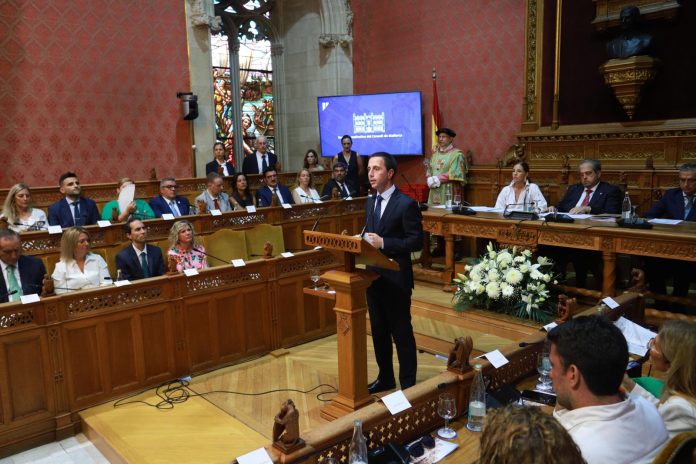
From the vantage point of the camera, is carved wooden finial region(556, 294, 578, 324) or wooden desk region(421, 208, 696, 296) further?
wooden desk region(421, 208, 696, 296)

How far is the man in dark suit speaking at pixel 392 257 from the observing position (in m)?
3.54

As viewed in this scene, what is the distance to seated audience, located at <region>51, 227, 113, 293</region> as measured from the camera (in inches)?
175

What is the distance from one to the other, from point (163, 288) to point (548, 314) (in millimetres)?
3223

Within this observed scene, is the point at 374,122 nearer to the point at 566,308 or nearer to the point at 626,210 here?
the point at 626,210

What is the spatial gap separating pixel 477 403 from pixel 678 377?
0.83 metres

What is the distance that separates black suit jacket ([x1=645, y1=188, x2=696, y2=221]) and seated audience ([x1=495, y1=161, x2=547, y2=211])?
1.04 m

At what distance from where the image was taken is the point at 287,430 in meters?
2.02

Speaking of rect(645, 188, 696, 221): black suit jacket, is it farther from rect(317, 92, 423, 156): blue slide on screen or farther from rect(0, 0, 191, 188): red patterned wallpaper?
rect(0, 0, 191, 188): red patterned wallpaper

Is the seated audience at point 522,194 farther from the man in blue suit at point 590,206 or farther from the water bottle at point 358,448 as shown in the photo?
the water bottle at point 358,448

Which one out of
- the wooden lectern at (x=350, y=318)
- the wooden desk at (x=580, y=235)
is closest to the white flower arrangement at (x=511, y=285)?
the wooden desk at (x=580, y=235)

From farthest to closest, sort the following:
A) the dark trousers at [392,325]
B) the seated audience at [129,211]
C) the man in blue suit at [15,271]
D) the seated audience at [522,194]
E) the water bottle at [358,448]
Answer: the seated audience at [129,211] < the seated audience at [522,194] < the man in blue suit at [15,271] < the dark trousers at [392,325] < the water bottle at [358,448]

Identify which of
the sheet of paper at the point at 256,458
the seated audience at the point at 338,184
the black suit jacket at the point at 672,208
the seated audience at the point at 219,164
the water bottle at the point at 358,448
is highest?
the seated audience at the point at 219,164

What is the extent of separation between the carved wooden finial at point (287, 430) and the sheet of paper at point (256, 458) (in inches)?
2.5

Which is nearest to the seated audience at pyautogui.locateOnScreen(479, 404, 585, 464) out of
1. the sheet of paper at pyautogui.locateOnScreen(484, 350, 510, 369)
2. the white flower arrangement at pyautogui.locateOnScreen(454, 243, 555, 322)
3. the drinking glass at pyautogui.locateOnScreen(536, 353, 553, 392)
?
the sheet of paper at pyautogui.locateOnScreen(484, 350, 510, 369)
